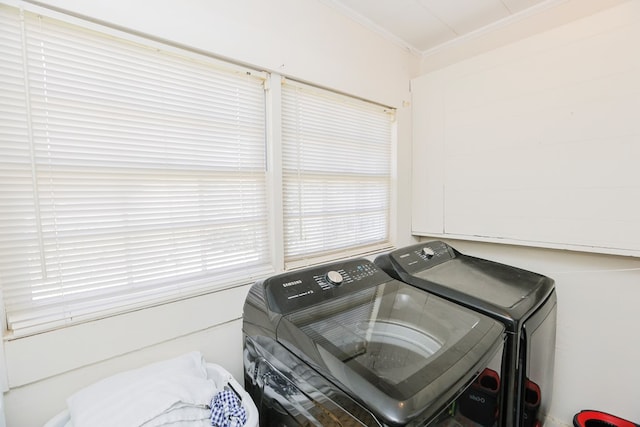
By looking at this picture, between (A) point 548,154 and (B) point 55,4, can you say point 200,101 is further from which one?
(A) point 548,154

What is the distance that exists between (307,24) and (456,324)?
1743 mm

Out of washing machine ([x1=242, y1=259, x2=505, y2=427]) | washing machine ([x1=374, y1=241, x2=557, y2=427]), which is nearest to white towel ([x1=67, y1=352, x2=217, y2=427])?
washing machine ([x1=242, y1=259, x2=505, y2=427])

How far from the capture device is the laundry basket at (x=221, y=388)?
3.04 ft

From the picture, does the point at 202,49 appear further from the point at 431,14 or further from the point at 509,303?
the point at 509,303

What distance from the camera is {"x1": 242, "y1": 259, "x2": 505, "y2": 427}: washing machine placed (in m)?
0.70

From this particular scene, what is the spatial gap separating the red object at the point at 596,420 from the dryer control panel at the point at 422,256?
1098 millimetres

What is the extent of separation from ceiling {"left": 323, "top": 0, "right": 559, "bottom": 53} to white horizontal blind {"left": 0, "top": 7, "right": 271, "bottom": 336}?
3.23 feet

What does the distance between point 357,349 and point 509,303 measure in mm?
776

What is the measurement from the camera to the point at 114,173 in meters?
1.16

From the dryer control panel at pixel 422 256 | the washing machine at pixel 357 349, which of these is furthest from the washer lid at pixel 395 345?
the dryer control panel at pixel 422 256

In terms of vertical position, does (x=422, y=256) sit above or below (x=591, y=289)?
above

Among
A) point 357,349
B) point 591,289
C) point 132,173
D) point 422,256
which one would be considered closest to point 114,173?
point 132,173

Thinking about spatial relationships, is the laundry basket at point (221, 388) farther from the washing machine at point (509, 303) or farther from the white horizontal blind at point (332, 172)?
the washing machine at point (509, 303)

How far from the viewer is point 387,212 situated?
234 cm
